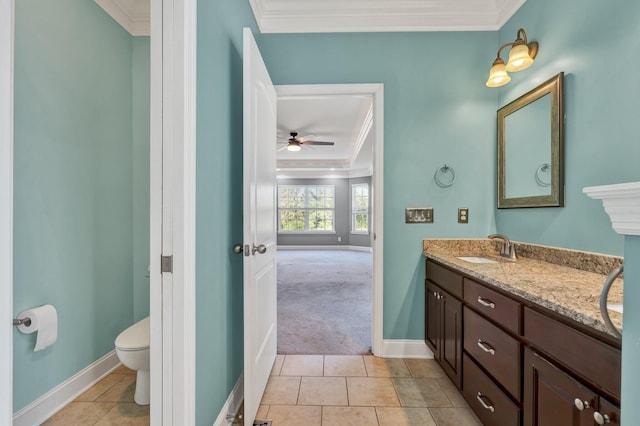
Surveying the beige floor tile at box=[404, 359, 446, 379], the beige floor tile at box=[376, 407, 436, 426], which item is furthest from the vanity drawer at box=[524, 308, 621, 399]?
the beige floor tile at box=[404, 359, 446, 379]

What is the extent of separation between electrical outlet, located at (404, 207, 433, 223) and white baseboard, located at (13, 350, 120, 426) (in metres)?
2.30

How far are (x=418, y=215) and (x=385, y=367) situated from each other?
1220 mm

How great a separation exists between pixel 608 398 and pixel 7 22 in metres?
1.73

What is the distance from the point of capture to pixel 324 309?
3.46 meters

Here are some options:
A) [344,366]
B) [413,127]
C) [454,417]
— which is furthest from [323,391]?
[413,127]

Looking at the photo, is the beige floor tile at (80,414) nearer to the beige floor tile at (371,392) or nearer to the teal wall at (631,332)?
the beige floor tile at (371,392)

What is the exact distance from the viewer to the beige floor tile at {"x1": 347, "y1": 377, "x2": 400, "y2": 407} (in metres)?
1.74

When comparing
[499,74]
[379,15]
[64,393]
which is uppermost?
[379,15]

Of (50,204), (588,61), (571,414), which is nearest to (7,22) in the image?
(50,204)

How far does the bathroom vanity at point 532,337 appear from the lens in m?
0.84

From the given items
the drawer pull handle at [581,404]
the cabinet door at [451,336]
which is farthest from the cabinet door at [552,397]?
the cabinet door at [451,336]

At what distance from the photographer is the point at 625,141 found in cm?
133

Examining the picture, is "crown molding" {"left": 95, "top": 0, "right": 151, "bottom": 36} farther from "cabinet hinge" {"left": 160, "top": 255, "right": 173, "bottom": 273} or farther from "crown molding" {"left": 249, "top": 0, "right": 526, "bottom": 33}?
"cabinet hinge" {"left": 160, "top": 255, "right": 173, "bottom": 273}

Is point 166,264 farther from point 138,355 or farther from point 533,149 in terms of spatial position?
point 533,149
